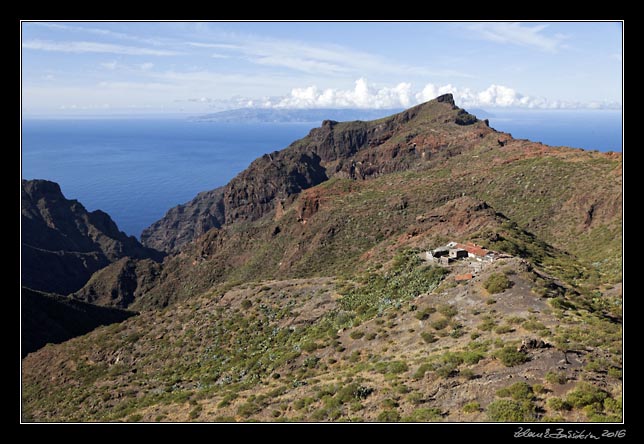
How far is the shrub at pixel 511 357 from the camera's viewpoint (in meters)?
17.8

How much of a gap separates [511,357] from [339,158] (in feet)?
555

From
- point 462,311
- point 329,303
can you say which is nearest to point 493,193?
point 329,303

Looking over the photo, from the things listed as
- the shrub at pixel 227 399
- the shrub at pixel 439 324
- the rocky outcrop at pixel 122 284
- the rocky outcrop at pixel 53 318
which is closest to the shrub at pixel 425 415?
the shrub at pixel 439 324

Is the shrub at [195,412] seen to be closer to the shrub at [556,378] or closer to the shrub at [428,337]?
the shrub at [428,337]

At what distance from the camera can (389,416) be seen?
54.1ft

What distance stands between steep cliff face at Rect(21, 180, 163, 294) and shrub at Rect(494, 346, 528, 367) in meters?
124

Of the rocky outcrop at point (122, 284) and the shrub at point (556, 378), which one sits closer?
the shrub at point (556, 378)

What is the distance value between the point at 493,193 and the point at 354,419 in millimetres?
58473

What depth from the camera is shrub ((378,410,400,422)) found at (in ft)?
53.4

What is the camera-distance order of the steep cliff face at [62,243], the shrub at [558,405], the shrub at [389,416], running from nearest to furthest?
the shrub at [558,405]
the shrub at [389,416]
the steep cliff face at [62,243]

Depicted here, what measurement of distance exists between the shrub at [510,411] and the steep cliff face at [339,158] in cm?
9411

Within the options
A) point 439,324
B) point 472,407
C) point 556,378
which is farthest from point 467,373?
point 439,324

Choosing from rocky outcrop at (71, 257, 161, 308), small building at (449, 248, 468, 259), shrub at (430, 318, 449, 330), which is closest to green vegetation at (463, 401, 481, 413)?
shrub at (430, 318, 449, 330)
